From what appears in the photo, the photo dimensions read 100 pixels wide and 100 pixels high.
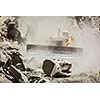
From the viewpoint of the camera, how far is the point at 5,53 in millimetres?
1382

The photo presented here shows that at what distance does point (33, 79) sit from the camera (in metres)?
1.39

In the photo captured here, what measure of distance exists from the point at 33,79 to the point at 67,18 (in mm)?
494
